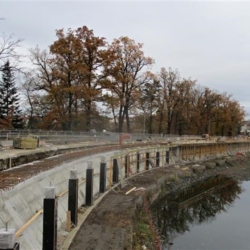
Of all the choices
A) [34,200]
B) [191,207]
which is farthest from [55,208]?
[191,207]

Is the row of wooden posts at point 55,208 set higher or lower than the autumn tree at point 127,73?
lower

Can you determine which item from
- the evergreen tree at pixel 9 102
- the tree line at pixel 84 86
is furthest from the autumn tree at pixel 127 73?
the evergreen tree at pixel 9 102

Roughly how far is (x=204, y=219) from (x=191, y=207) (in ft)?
10.3

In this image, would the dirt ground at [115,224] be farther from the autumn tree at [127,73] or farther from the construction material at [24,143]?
the autumn tree at [127,73]

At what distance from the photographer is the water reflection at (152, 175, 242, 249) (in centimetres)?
1738

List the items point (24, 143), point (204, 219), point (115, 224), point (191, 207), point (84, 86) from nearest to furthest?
point (115, 224) < point (204, 219) < point (24, 143) < point (191, 207) < point (84, 86)

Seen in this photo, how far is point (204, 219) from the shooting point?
19469 millimetres

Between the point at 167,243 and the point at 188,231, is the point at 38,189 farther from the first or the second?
the point at 188,231

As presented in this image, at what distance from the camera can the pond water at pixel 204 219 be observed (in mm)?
14820

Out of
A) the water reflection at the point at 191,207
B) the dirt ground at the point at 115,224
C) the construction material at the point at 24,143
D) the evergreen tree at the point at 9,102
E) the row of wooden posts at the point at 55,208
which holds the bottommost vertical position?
the water reflection at the point at 191,207

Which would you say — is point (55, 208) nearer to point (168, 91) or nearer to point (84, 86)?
point (84, 86)

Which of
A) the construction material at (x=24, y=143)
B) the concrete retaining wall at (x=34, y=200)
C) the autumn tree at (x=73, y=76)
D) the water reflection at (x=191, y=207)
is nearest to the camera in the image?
the concrete retaining wall at (x=34, y=200)

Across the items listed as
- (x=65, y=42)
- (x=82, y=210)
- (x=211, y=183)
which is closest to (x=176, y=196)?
(x=211, y=183)

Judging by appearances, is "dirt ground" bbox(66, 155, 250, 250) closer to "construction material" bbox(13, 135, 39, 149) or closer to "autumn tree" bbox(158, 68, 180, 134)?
"construction material" bbox(13, 135, 39, 149)
